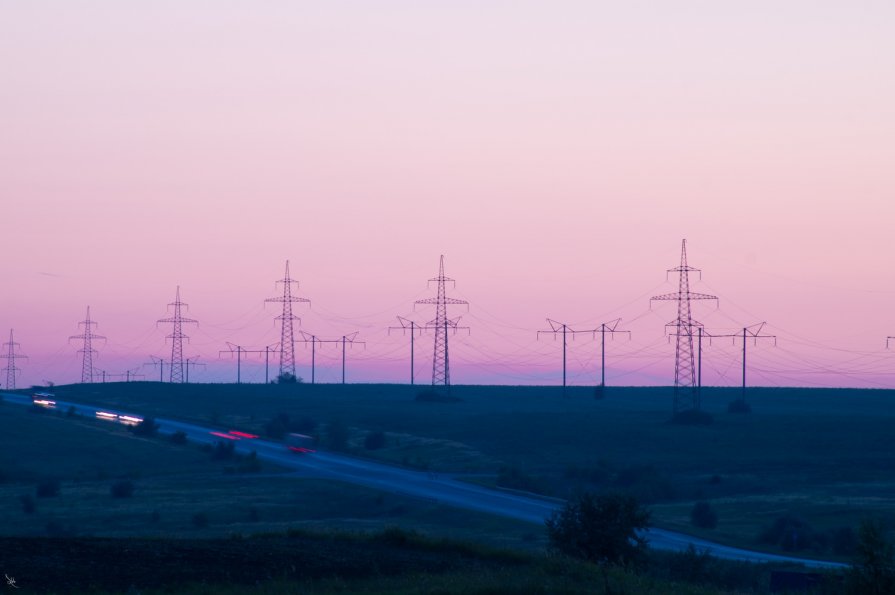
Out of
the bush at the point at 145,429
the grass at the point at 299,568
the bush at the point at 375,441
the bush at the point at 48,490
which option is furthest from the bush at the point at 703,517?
the bush at the point at 145,429

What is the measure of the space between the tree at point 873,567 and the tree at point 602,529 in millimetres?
10180

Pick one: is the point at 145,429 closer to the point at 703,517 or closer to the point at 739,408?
the point at 703,517

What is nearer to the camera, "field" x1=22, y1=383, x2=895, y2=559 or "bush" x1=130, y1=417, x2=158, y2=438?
"field" x1=22, y1=383, x2=895, y2=559

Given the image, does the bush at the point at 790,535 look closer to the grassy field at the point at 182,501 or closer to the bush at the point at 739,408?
the grassy field at the point at 182,501

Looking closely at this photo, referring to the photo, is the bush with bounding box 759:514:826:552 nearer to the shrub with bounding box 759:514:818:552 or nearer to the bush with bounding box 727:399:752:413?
the shrub with bounding box 759:514:818:552

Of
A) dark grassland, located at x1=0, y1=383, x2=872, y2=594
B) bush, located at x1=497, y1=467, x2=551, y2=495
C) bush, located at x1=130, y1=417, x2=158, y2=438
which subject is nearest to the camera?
dark grassland, located at x1=0, y1=383, x2=872, y2=594

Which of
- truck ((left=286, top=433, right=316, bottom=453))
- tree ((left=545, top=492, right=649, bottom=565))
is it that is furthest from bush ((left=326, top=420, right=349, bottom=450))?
tree ((left=545, top=492, right=649, bottom=565))

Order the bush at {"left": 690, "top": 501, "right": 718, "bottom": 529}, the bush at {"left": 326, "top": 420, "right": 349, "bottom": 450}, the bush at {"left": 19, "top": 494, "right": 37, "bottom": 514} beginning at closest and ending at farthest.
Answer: the bush at {"left": 19, "top": 494, "right": 37, "bottom": 514}, the bush at {"left": 690, "top": 501, "right": 718, "bottom": 529}, the bush at {"left": 326, "top": 420, "right": 349, "bottom": 450}

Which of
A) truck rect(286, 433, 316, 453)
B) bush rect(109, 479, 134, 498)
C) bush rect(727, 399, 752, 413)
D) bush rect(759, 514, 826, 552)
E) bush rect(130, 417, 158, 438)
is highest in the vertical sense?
bush rect(727, 399, 752, 413)

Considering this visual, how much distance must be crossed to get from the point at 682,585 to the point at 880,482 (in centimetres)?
6442

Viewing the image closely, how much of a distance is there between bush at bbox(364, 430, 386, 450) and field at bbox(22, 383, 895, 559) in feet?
2.81

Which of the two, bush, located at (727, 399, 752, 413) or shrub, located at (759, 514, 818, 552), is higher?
bush, located at (727, 399, 752, 413)

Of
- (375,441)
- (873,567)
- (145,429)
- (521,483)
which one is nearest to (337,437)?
(375,441)

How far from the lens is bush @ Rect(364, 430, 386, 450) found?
115 metres
